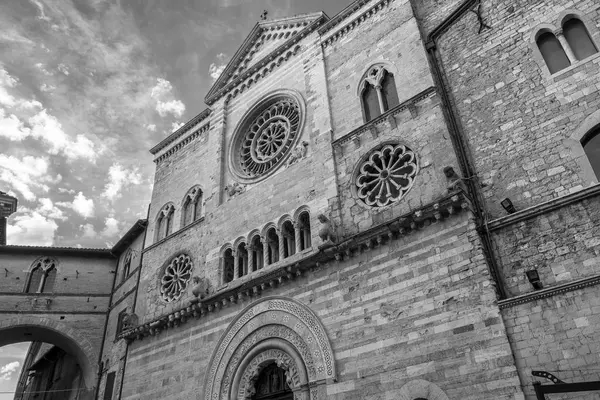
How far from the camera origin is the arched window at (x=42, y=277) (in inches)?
856

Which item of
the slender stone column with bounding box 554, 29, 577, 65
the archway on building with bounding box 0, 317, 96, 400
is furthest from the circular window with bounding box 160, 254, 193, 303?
the slender stone column with bounding box 554, 29, 577, 65

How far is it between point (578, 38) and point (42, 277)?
23291 millimetres

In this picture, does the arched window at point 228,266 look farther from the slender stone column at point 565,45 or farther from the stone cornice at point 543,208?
the slender stone column at point 565,45

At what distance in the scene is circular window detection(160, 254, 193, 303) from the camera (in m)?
16.8

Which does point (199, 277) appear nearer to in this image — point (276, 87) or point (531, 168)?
point (276, 87)

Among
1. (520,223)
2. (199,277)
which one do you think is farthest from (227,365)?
(520,223)

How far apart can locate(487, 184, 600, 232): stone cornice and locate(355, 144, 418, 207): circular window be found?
251cm

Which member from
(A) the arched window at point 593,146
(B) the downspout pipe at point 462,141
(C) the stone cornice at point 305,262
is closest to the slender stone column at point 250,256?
(C) the stone cornice at point 305,262

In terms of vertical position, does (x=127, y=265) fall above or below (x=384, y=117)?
above

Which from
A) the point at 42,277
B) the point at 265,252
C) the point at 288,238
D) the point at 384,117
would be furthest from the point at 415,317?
the point at 42,277

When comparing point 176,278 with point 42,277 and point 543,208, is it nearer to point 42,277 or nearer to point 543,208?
point 42,277

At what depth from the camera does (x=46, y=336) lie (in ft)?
69.1

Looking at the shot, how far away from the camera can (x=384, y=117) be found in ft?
42.7

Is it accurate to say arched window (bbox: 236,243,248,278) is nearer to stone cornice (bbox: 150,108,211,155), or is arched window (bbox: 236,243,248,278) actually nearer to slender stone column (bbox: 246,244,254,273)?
slender stone column (bbox: 246,244,254,273)
